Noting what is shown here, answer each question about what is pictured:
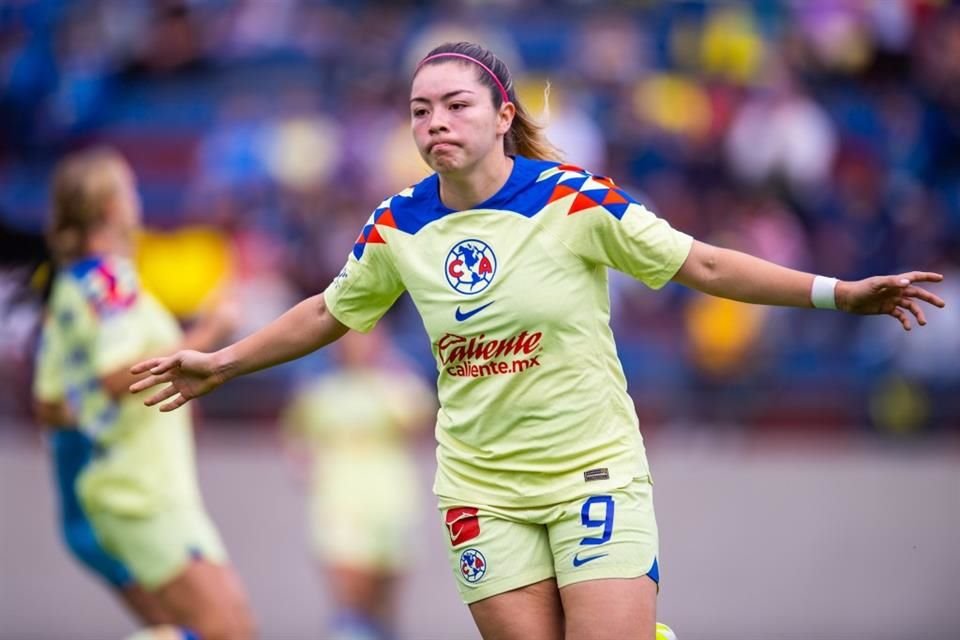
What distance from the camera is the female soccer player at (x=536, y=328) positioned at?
14.4 feet

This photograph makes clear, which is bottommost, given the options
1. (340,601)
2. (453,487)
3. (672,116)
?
(340,601)

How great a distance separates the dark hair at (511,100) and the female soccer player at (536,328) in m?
0.01

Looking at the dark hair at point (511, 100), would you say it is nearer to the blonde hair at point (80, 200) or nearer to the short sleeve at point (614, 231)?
the short sleeve at point (614, 231)

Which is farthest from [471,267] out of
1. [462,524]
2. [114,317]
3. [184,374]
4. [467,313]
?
[114,317]

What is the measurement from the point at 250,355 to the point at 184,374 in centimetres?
23

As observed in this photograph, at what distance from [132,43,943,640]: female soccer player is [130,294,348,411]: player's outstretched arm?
0.36 m

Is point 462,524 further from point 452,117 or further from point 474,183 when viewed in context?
point 452,117

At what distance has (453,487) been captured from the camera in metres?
4.59

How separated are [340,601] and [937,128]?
6814 millimetres

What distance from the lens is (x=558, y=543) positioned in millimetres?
4426

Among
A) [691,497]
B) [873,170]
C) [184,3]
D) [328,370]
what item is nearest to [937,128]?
[873,170]

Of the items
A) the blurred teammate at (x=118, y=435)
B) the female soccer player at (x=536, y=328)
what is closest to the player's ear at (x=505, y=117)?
the female soccer player at (x=536, y=328)

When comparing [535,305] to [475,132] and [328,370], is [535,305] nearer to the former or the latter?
[475,132]

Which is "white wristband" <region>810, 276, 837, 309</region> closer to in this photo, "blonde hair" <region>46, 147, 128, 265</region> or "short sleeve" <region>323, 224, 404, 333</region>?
"short sleeve" <region>323, 224, 404, 333</region>
